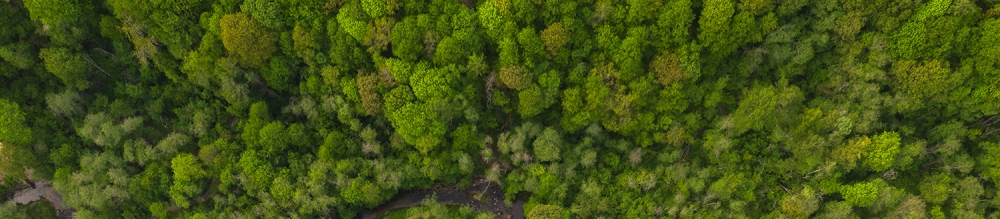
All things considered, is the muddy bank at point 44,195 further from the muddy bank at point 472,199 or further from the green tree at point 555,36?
the green tree at point 555,36

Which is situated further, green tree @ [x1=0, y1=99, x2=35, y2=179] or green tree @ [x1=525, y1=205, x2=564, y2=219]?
green tree @ [x1=525, y1=205, x2=564, y2=219]

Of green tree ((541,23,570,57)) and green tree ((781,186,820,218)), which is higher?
green tree ((541,23,570,57))

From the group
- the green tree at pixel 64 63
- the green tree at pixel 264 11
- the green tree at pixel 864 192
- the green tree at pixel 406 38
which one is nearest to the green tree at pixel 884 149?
the green tree at pixel 864 192

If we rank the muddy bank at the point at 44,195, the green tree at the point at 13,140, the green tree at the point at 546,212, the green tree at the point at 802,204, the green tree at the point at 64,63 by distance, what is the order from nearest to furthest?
the green tree at the point at 64,63
the green tree at the point at 13,140
the green tree at the point at 802,204
the green tree at the point at 546,212
the muddy bank at the point at 44,195

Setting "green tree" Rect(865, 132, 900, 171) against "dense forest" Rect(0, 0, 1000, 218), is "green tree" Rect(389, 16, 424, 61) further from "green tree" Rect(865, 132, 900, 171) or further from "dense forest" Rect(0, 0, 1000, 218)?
"green tree" Rect(865, 132, 900, 171)

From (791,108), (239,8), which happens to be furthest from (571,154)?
(239,8)

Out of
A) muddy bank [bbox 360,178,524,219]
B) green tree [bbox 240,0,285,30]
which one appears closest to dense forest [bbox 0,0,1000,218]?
green tree [bbox 240,0,285,30]

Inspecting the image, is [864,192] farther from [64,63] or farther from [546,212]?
[64,63]
